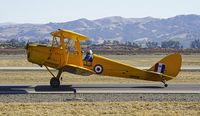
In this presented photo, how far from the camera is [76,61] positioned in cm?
2488

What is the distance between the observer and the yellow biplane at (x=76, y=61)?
24.4 metres

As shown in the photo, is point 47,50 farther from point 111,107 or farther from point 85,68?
point 111,107

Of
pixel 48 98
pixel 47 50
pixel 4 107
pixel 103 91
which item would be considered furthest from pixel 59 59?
pixel 4 107

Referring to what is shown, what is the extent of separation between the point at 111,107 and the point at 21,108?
336 cm

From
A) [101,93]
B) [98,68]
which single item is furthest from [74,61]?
[101,93]

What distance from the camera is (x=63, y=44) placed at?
24938 millimetres

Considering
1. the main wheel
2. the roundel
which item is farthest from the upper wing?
the roundel

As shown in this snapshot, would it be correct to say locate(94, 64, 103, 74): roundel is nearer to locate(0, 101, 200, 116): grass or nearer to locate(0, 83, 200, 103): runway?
locate(0, 83, 200, 103): runway

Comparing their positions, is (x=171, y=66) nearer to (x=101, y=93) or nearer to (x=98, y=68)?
(x=98, y=68)

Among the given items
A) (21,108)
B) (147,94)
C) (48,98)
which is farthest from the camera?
(147,94)

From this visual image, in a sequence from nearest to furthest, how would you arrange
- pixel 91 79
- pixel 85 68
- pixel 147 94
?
pixel 147 94, pixel 85 68, pixel 91 79

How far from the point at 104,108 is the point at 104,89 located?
24.9ft

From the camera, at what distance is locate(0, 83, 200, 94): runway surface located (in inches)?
910

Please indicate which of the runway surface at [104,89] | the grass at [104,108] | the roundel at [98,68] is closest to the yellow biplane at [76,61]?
the roundel at [98,68]
